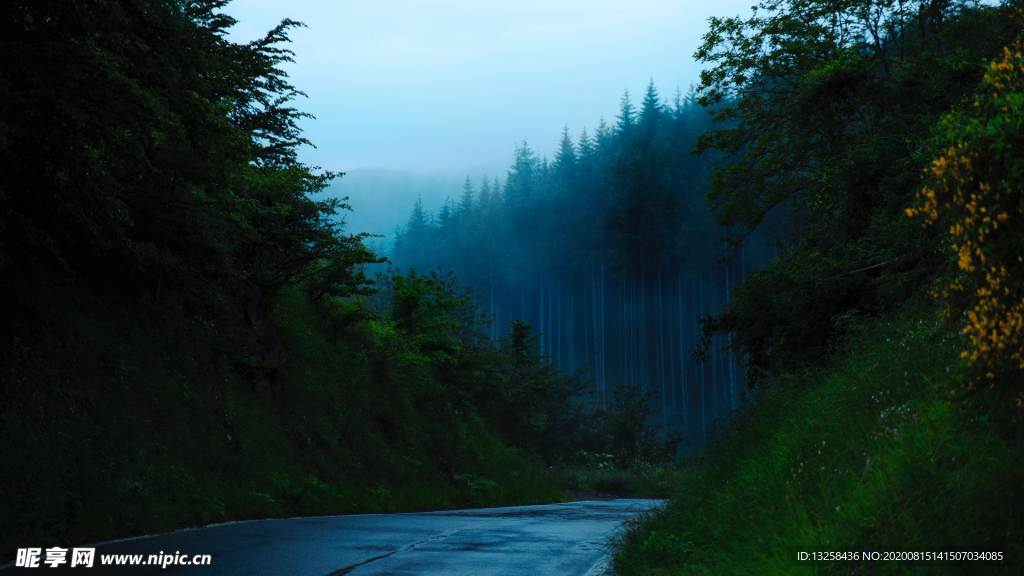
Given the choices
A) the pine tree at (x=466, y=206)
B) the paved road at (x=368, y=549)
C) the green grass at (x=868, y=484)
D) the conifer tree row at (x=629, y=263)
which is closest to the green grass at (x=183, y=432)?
the paved road at (x=368, y=549)

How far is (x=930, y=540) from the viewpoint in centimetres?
460

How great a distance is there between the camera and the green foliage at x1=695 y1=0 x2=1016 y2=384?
11.3 metres

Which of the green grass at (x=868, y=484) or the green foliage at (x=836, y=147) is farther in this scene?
the green foliage at (x=836, y=147)

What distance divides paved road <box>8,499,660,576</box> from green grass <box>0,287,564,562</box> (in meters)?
1.17

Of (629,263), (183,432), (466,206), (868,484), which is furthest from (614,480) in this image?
(466,206)

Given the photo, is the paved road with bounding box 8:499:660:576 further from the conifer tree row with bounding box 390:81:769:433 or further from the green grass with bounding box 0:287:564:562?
the conifer tree row with bounding box 390:81:769:433

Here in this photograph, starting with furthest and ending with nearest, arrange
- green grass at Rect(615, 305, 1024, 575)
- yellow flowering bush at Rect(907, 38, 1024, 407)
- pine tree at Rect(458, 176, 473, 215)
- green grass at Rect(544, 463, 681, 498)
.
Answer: pine tree at Rect(458, 176, 473, 215) → green grass at Rect(544, 463, 681, 498) → yellow flowering bush at Rect(907, 38, 1024, 407) → green grass at Rect(615, 305, 1024, 575)

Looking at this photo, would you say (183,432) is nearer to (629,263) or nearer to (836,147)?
(836,147)

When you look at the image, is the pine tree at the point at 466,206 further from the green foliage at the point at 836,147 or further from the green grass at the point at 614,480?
the green foliage at the point at 836,147

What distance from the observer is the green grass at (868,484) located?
4.64 meters

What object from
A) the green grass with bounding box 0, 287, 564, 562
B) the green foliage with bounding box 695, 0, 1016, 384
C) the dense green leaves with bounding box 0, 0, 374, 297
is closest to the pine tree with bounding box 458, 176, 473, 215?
the green grass with bounding box 0, 287, 564, 562

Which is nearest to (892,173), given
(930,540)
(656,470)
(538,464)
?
(930,540)

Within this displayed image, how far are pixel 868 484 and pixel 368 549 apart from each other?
231 inches

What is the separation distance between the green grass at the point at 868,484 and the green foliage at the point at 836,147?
2.43 meters
